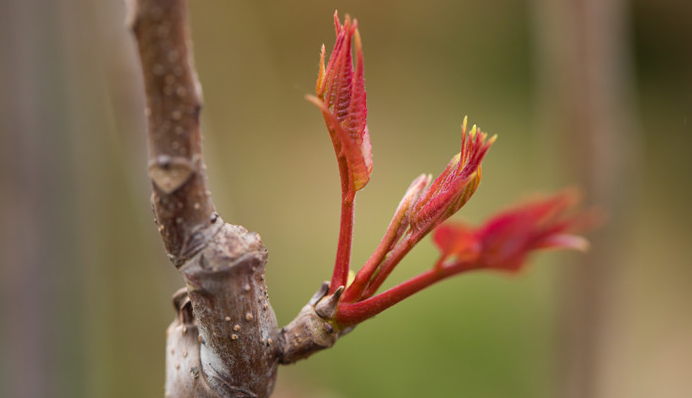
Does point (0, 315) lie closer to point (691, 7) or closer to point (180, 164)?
point (180, 164)

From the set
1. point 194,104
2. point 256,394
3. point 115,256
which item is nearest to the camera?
point 194,104

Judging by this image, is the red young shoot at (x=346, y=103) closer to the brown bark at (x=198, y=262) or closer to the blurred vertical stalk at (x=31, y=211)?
the brown bark at (x=198, y=262)

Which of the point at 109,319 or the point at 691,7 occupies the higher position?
the point at 691,7

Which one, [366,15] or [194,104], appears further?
[366,15]

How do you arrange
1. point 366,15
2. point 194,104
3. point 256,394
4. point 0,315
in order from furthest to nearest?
point 366,15 → point 0,315 → point 256,394 → point 194,104

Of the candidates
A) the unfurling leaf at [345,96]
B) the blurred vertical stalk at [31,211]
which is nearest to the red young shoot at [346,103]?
the unfurling leaf at [345,96]

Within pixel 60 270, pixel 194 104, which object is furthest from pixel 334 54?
pixel 60 270
